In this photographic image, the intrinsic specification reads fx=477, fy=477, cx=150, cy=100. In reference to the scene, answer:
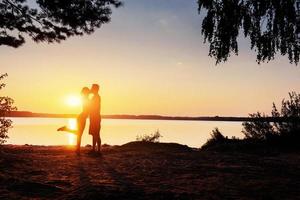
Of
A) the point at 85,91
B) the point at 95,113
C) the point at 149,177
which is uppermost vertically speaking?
the point at 85,91

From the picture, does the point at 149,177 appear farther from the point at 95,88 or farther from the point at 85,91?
the point at 85,91

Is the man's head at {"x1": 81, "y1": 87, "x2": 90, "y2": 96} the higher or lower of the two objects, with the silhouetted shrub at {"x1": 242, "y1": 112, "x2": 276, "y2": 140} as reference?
higher

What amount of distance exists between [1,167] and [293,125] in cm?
1296

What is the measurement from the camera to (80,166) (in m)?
11.5

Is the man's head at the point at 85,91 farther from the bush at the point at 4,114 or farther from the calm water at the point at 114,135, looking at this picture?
the calm water at the point at 114,135

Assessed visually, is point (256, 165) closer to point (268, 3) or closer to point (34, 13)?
point (268, 3)

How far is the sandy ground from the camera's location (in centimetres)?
800

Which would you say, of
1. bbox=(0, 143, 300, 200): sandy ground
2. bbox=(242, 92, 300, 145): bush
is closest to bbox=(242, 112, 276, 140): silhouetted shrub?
bbox=(242, 92, 300, 145): bush

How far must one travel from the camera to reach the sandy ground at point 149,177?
7996 mm

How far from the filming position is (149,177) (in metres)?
9.84

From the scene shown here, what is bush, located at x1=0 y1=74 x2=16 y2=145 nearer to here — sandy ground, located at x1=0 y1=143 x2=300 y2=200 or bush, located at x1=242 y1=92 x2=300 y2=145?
sandy ground, located at x1=0 y1=143 x2=300 y2=200

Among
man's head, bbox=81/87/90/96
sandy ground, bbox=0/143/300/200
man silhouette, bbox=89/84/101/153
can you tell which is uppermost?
man's head, bbox=81/87/90/96

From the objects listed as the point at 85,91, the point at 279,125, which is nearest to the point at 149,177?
the point at 85,91

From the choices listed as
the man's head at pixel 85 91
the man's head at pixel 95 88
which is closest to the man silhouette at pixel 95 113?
the man's head at pixel 95 88
